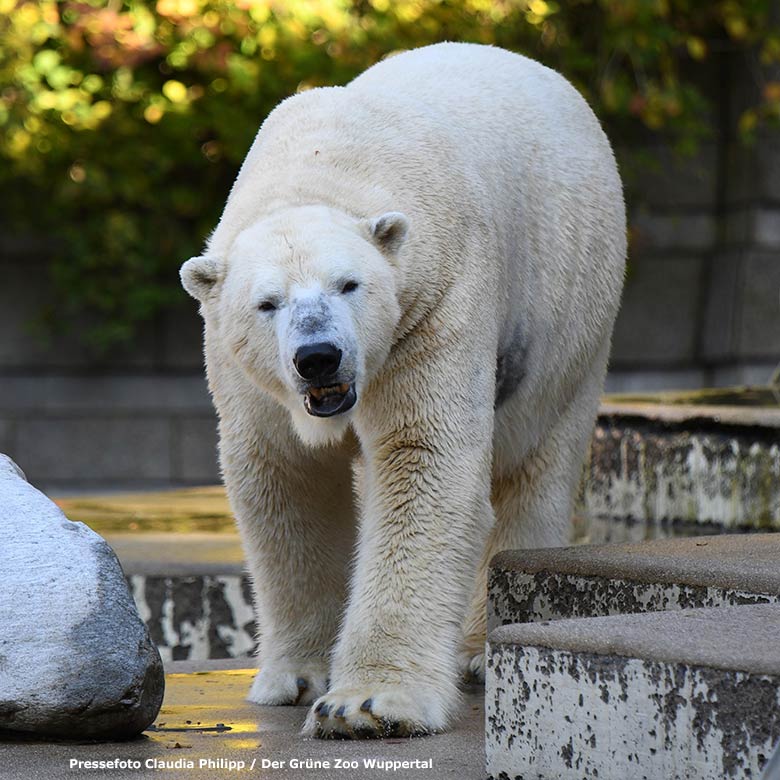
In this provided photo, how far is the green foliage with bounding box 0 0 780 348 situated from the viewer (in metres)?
8.54

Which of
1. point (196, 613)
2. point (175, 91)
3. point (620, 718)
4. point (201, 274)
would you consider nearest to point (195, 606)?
point (196, 613)

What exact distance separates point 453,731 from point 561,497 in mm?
1019

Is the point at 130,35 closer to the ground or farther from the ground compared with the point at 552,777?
farther from the ground

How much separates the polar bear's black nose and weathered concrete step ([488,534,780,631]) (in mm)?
690

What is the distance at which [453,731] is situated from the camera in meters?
3.05

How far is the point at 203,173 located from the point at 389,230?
5.87 meters

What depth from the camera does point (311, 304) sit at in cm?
308

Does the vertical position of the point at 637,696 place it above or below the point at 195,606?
above

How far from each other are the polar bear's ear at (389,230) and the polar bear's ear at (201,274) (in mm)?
323

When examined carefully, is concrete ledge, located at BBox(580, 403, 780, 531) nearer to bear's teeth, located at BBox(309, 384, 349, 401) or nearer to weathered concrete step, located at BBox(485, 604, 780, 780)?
bear's teeth, located at BBox(309, 384, 349, 401)

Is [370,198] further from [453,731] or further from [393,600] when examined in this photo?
[453,731]

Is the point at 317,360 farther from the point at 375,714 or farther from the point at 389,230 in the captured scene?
the point at 375,714

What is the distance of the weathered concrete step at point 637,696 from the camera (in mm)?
2250

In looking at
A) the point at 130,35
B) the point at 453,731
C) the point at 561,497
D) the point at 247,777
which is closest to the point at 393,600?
the point at 453,731
